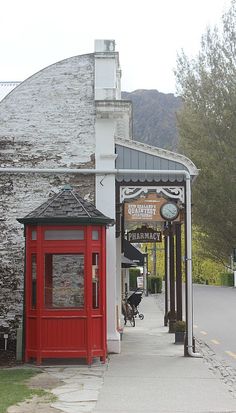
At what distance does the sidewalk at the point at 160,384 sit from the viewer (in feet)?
29.3

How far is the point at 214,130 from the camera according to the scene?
52.4 metres

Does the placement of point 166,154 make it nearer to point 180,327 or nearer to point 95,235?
point 95,235

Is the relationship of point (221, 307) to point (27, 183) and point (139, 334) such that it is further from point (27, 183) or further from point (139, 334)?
point (27, 183)

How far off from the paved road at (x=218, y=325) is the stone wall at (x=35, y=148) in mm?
5021

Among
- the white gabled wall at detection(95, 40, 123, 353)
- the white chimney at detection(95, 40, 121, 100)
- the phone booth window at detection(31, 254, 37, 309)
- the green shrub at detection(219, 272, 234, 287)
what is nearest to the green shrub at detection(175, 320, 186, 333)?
the white gabled wall at detection(95, 40, 123, 353)

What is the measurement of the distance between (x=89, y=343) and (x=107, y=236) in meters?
2.89

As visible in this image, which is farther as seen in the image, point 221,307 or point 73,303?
point 221,307

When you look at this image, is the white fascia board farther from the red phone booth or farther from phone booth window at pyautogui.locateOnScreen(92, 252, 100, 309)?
phone booth window at pyautogui.locateOnScreen(92, 252, 100, 309)

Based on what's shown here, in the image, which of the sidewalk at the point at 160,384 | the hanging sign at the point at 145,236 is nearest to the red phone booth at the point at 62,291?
the sidewalk at the point at 160,384


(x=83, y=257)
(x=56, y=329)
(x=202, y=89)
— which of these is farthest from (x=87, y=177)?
(x=202, y=89)

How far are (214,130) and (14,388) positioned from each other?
44.2m

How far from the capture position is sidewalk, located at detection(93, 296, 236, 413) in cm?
894

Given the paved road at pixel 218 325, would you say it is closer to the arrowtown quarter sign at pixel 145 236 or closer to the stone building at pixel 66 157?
the arrowtown quarter sign at pixel 145 236

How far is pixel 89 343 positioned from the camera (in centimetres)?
1262
